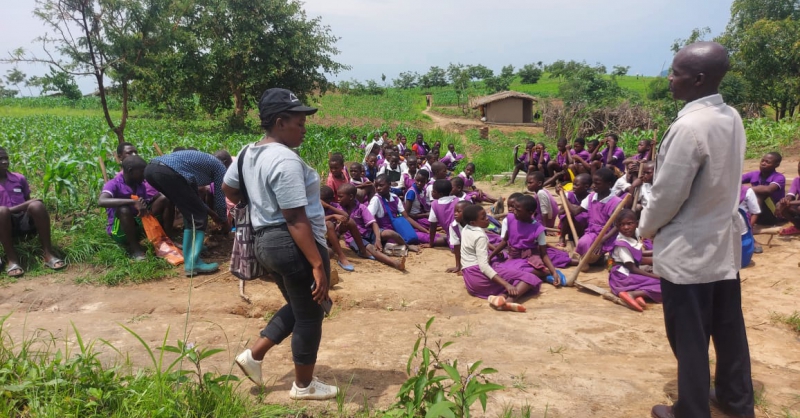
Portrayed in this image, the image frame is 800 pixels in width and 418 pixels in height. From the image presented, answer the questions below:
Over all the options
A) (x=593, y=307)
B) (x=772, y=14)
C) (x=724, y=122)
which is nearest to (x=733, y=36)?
(x=772, y=14)

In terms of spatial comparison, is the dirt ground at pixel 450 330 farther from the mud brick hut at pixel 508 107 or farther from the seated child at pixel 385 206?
the mud brick hut at pixel 508 107

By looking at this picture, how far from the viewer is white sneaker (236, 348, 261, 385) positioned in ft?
8.56

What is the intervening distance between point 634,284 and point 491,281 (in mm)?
1286

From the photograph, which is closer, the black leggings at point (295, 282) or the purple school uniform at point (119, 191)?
the black leggings at point (295, 282)

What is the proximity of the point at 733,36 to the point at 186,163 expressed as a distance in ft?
88.4

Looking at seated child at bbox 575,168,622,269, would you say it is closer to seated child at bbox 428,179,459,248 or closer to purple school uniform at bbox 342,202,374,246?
seated child at bbox 428,179,459,248

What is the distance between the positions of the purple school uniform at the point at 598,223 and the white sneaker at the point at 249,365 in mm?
4004

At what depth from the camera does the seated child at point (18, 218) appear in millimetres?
4855

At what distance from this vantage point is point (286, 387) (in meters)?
2.74

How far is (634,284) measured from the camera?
444 centimetres

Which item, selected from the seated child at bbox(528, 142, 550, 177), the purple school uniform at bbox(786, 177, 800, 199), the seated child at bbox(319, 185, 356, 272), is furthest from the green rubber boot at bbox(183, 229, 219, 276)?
the seated child at bbox(528, 142, 550, 177)

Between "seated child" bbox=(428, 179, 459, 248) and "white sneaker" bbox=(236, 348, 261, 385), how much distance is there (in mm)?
4068

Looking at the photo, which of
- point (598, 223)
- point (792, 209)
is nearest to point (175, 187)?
point (598, 223)

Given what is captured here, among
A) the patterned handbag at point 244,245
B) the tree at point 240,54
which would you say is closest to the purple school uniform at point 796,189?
the patterned handbag at point 244,245
